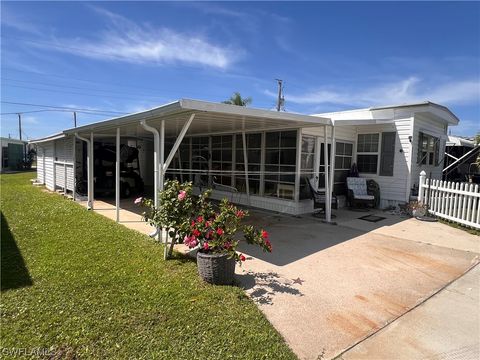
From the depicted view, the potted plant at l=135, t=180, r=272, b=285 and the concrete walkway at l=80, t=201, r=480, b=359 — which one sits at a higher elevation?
the potted plant at l=135, t=180, r=272, b=285

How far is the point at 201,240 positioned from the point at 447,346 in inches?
107

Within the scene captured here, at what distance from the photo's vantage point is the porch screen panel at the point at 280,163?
8195 millimetres

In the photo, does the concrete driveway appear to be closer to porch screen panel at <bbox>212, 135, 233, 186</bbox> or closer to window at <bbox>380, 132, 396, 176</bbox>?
window at <bbox>380, 132, 396, 176</bbox>

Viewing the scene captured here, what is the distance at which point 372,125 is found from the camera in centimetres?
949

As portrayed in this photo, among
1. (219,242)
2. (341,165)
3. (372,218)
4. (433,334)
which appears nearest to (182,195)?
(219,242)

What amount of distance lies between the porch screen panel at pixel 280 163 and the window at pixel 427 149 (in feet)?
15.2

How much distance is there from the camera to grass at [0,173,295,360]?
238 cm

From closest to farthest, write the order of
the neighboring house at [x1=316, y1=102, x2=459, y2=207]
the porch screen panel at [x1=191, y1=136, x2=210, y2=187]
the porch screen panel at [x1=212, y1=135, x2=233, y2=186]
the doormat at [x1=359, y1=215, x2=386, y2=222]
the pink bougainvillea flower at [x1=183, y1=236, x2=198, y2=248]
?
the pink bougainvillea flower at [x1=183, y1=236, x2=198, y2=248], the doormat at [x1=359, y1=215, x2=386, y2=222], the neighboring house at [x1=316, y1=102, x2=459, y2=207], the porch screen panel at [x1=212, y1=135, x2=233, y2=186], the porch screen panel at [x1=191, y1=136, x2=210, y2=187]

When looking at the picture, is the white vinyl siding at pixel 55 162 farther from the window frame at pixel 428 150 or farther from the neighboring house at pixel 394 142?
the window frame at pixel 428 150

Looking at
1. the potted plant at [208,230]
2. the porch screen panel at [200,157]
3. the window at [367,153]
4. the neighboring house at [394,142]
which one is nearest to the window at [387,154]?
the neighboring house at [394,142]

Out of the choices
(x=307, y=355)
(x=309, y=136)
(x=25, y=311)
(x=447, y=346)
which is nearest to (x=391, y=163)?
(x=309, y=136)

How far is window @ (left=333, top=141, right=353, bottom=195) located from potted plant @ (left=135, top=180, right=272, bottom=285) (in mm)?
6375

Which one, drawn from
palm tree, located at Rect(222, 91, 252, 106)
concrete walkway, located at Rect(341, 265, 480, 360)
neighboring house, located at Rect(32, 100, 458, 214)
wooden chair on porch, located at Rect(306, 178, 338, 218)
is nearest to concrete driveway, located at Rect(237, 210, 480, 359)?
concrete walkway, located at Rect(341, 265, 480, 360)

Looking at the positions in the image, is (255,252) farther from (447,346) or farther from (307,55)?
(307,55)
